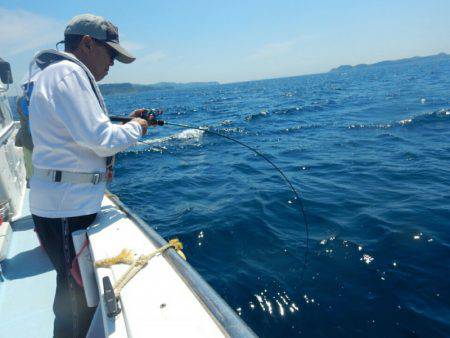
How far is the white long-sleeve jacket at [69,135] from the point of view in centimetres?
188

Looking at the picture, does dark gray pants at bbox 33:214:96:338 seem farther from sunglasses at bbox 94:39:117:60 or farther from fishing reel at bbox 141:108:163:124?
sunglasses at bbox 94:39:117:60

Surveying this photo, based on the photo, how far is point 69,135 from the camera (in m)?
2.04

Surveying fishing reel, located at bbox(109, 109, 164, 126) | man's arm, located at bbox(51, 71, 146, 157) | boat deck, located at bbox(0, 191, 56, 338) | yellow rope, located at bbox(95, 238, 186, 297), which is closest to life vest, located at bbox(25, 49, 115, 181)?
man's arm, located at bbox(51, 71, 146, 157)

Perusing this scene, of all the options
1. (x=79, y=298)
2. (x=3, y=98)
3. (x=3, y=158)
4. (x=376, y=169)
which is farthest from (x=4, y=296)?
(x=376, y=169)

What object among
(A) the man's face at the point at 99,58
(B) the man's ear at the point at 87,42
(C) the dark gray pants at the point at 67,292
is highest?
(B) the man's ear at the point at 87,42

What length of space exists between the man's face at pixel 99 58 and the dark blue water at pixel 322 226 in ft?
9.57

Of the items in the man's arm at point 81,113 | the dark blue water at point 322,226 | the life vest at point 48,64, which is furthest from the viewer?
the dark blue water at point 322,226

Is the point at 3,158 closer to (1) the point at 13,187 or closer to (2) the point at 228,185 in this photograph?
(1) the point at 13,187

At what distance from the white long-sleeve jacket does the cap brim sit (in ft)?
1.07

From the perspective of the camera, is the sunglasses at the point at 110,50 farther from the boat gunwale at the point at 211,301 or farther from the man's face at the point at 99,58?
the boat gunwale at the point at 211,301

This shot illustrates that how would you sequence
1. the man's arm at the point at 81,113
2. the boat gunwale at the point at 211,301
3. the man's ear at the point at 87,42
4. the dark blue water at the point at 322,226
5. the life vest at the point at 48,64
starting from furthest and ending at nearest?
the dark blue water at the point at 322,226 < the man's ear at the point at 87,42 < the life vest at the point at 48,64 < the man's arm at the point at 81,113 < the boat gunwale at the point at 211,301

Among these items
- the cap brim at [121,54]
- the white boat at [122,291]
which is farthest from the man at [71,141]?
the white boat at [122,291]

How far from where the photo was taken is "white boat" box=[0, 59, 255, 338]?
1571 millimetres

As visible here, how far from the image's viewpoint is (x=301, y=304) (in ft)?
12.3
